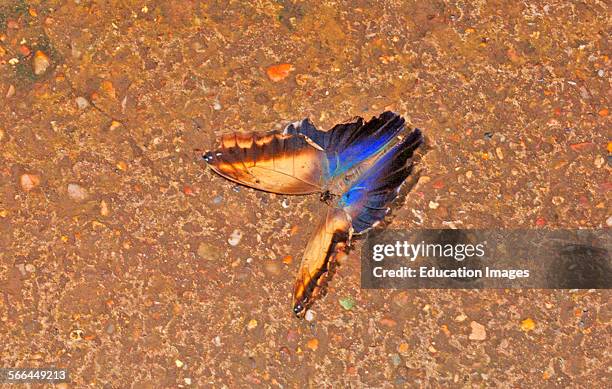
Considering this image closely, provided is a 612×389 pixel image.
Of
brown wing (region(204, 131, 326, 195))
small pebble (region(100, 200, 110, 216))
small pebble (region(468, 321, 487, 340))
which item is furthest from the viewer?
small pebble (region(100, 200, 110, 216))

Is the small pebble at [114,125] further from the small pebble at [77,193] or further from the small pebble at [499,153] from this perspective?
the small pebble at [499,153]

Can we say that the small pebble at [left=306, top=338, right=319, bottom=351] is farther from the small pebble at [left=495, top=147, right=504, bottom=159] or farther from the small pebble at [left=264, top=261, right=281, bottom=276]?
the small pebble at [left=495, top=147, right=504, bottom=159]

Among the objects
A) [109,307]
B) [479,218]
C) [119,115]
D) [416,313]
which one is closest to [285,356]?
[416,313]

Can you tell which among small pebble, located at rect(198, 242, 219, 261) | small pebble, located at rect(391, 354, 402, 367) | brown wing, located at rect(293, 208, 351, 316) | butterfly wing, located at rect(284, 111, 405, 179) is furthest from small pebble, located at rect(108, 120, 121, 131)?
small pebble, located at rect(391, 354, 402, 367)

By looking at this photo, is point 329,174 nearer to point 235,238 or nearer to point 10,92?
point 235,238

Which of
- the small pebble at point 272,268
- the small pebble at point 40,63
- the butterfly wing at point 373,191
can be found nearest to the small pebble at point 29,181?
the small pebble at point 40,63

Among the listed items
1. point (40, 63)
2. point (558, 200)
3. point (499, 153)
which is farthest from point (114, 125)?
point (558, 200)
